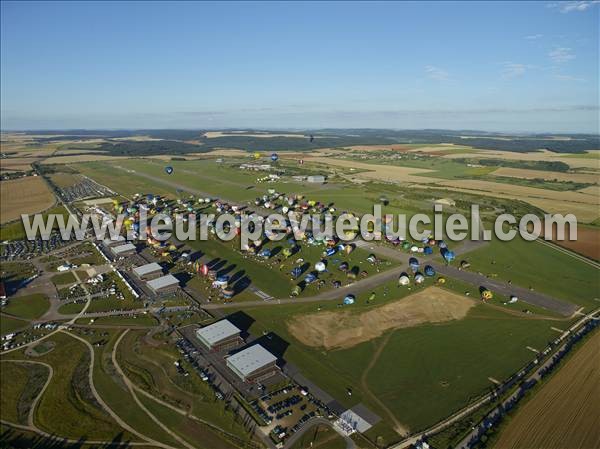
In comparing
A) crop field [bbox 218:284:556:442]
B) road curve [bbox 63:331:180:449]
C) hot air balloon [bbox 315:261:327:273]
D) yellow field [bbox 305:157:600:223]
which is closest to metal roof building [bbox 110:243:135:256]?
road curve [bbox 63:331:180:449]

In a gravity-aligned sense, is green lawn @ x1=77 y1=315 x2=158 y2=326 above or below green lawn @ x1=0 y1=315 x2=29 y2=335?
above

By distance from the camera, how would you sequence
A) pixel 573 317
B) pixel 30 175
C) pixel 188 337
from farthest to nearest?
pixel 30 175 < pixel 573 317 < pixel 188 337

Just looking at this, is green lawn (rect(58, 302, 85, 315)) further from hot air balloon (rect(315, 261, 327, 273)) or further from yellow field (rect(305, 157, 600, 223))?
yellow field (rect(305, 157, 600, 223))

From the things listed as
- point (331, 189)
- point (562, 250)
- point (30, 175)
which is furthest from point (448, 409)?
point (30, 175)

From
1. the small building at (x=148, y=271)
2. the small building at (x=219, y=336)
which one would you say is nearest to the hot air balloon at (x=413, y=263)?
the small building at (x=219, y=336)

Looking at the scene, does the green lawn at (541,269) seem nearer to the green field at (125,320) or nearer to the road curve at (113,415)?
the green field at (125,320)

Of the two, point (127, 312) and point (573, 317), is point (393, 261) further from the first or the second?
point (127, 312)
